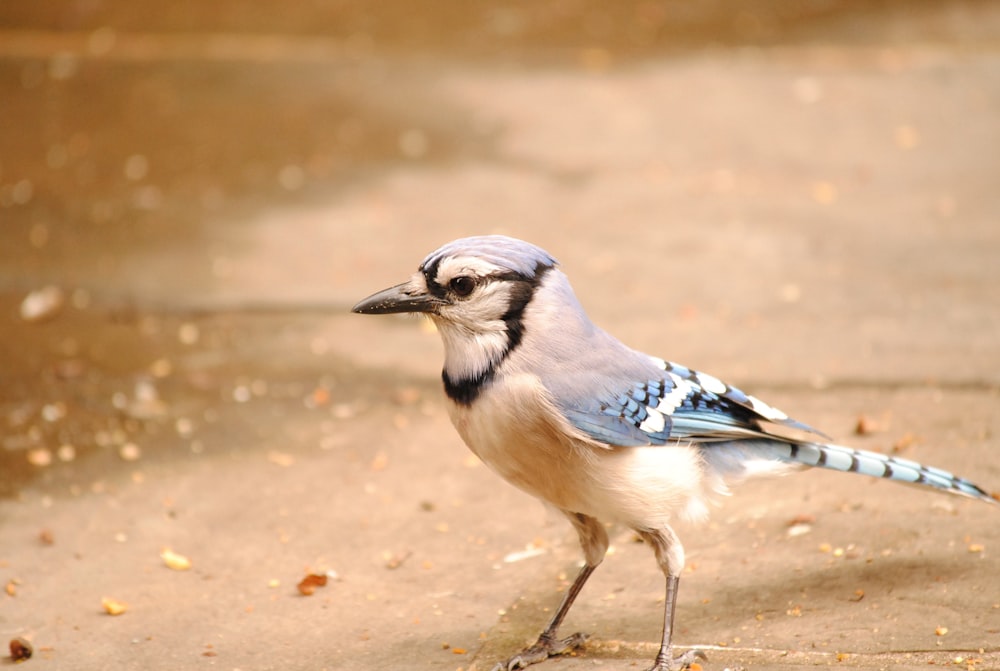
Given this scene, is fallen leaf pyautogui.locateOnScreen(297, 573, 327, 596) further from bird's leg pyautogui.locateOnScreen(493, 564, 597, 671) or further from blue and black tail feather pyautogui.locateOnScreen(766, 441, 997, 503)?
blue and black tail feather pyautogui.locateOnScreen(766, 441, 997, 503)

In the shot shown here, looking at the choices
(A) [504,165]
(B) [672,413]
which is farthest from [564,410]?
(A) [504,165]

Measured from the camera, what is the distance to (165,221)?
6.25 metres

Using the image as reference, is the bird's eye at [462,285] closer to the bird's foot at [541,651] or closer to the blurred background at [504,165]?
the bird's foot at [541,651]

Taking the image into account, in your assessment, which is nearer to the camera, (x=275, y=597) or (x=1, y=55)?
(x=275, y=597)

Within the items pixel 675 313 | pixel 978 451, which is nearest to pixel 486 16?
pixel 675 313

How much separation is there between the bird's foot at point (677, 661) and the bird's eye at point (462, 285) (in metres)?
0.95

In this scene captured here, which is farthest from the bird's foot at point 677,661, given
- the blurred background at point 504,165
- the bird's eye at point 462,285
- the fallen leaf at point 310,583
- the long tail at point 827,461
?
the blurred background at point 504,165

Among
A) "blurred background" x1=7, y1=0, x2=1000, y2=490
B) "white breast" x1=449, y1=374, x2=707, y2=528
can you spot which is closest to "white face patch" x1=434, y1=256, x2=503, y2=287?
"white breast" x1=449, y1=374, x2=707, y2=528

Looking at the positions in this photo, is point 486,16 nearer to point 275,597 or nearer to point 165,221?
point 165,221

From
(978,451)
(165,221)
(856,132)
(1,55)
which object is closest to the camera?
(978,451)

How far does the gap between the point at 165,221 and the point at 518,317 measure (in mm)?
3840

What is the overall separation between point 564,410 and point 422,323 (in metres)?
2.57

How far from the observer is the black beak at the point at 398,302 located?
291 centimetres

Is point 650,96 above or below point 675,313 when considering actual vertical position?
above
